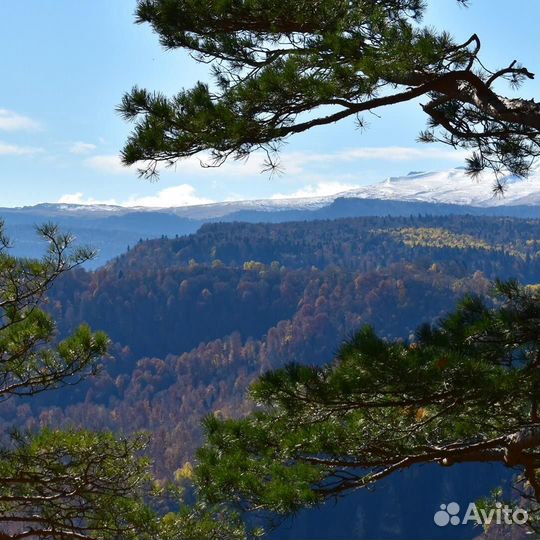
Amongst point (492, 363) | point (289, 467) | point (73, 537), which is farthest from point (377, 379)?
point (73, 537)

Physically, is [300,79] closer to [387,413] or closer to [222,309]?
[387,413]

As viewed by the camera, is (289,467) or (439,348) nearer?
(439,348)

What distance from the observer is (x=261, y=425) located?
4.39m

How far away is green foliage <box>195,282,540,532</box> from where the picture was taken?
3.60 metres

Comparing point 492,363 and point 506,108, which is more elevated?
point 506,108

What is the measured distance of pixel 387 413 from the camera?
14.8 feet

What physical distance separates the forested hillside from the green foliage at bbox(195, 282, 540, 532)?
76.4 metres

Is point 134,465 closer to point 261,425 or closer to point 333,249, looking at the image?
point 261,425

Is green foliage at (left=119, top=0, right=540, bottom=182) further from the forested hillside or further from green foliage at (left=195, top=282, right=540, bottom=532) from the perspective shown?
the forested hillside

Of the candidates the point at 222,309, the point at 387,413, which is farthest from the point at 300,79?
the point at 222,309

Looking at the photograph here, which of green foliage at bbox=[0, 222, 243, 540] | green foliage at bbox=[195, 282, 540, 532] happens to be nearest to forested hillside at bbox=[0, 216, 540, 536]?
green foliage at bbox=[0, 222, 243, 540]

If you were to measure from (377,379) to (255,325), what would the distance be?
11432cm

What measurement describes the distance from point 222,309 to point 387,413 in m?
115

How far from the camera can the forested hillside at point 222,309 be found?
96.4 meters
